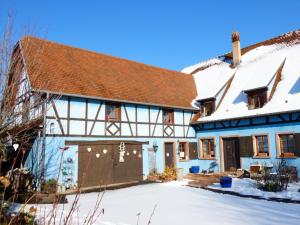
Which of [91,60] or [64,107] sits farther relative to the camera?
[91,60]

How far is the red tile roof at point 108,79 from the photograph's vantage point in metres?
15.4

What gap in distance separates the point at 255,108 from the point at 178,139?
206 inches

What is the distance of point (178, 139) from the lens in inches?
781

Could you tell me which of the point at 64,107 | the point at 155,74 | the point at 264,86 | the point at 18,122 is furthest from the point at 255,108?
the point at 18,122

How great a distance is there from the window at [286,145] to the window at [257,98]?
7.74 ft

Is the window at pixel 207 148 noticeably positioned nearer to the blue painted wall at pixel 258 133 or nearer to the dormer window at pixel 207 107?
the blue painted wall at pixel 258 133

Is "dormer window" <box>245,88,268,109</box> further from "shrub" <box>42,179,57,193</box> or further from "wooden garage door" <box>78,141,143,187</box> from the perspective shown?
"shrub" <box>42,179,57,193</box>

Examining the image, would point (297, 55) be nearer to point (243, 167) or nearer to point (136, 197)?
point (243, 167)

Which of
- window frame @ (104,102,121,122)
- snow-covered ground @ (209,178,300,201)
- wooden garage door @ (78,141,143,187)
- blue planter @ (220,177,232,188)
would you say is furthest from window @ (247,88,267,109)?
window frame @ (104,102,121,122)

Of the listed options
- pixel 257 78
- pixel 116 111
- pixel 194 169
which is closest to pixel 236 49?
pixel 257 78

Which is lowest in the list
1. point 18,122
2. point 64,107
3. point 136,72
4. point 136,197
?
point 136,197

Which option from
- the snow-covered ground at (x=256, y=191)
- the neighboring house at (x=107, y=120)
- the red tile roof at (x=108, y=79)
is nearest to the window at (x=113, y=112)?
the neighboring house at (x=107, y=120)

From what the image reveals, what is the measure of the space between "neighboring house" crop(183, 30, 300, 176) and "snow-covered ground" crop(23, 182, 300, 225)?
6.10m

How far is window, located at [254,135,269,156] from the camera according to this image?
1733cm
